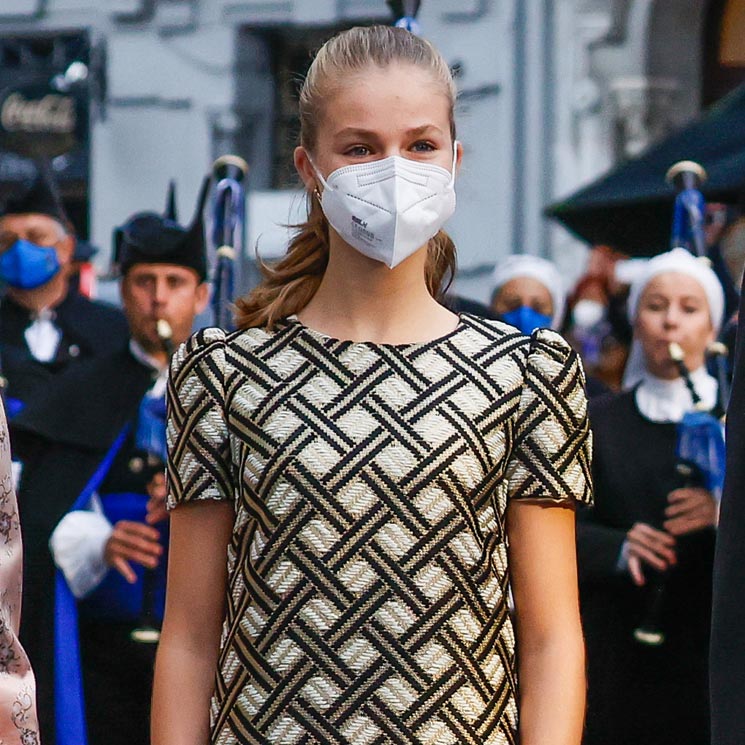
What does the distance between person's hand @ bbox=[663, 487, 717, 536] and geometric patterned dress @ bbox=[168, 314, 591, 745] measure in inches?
113

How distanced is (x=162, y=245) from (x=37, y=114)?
583 cm

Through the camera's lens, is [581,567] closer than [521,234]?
Yes

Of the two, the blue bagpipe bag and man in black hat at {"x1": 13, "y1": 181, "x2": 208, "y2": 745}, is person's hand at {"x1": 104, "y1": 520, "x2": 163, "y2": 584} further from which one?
the blue bagpipe bag

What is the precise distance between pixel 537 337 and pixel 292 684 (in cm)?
60

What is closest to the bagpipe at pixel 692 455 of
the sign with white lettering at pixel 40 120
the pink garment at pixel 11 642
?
the pink garment at pixel 11 642

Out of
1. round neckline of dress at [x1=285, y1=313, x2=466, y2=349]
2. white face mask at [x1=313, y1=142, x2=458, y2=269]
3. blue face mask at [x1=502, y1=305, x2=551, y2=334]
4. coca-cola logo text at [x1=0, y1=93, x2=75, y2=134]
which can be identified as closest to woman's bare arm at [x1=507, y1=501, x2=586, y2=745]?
round neckline of dress at [x1=285, y1=313, x2=466, y2=349]

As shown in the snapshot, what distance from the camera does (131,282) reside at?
6.12 meters

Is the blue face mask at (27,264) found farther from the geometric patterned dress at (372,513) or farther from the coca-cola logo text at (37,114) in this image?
the geometric patterned dress at (372,513)

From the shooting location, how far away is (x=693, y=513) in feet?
18.2

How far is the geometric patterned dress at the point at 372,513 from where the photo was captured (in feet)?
8.43

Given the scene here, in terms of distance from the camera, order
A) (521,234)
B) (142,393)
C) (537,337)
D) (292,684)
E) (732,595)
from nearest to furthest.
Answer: (732,595), (292,684), (537,337), (142,393), (521,234)

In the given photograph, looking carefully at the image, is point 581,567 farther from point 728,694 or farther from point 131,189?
point 131,189

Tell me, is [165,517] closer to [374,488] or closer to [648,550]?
[648,550]

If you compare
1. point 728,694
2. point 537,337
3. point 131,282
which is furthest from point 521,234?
point 728,694
